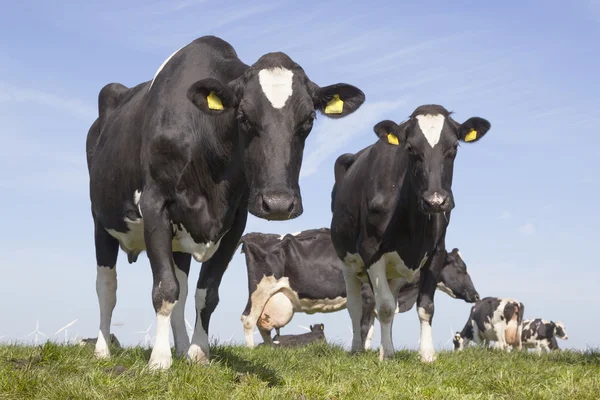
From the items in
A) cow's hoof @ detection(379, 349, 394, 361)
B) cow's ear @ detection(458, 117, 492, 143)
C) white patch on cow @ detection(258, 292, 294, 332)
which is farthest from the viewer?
white patch on cow @ detection(258, 292, 294, 332)

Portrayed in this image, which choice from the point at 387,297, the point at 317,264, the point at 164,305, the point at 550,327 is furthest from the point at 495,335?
the point at 164,305

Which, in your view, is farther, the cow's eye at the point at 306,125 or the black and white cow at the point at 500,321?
the black and white cow at the point at 500,321

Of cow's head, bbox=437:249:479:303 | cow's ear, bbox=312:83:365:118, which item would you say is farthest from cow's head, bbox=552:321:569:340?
cow's ear, bbox=312:83:365:118

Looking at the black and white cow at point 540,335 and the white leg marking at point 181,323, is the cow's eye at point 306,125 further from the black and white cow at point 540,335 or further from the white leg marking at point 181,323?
the black and white cow at point 540,335

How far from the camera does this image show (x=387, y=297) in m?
9.96

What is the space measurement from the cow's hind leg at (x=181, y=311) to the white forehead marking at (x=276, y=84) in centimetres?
243

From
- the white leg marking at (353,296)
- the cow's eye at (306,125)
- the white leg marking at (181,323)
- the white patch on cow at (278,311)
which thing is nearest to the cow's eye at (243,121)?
the cow's eye at (306,125)

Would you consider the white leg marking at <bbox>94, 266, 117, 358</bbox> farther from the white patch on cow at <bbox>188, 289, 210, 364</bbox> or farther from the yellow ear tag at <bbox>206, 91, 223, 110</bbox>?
the yellow ear tag at <bbox>206, 91, 223, 110</bbox>

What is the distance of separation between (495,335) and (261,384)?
19263 millimetres

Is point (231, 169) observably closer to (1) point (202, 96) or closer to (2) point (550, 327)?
(1) point (202, 96)

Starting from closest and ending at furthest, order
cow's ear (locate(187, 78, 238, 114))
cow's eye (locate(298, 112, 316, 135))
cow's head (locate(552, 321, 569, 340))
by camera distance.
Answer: cow's eye (locate(298, 112, 316, 135)) → cow's ear (locate(187, 78, 238, 114)) → cow's head (locate(552, 321, 569, 340))

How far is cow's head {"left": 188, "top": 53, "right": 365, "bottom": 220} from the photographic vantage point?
640 cm

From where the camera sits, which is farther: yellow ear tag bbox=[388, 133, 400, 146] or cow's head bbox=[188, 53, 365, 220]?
yellow ear tag bbox=[388, 133, 400, 146]

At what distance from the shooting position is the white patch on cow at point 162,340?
7.12m
